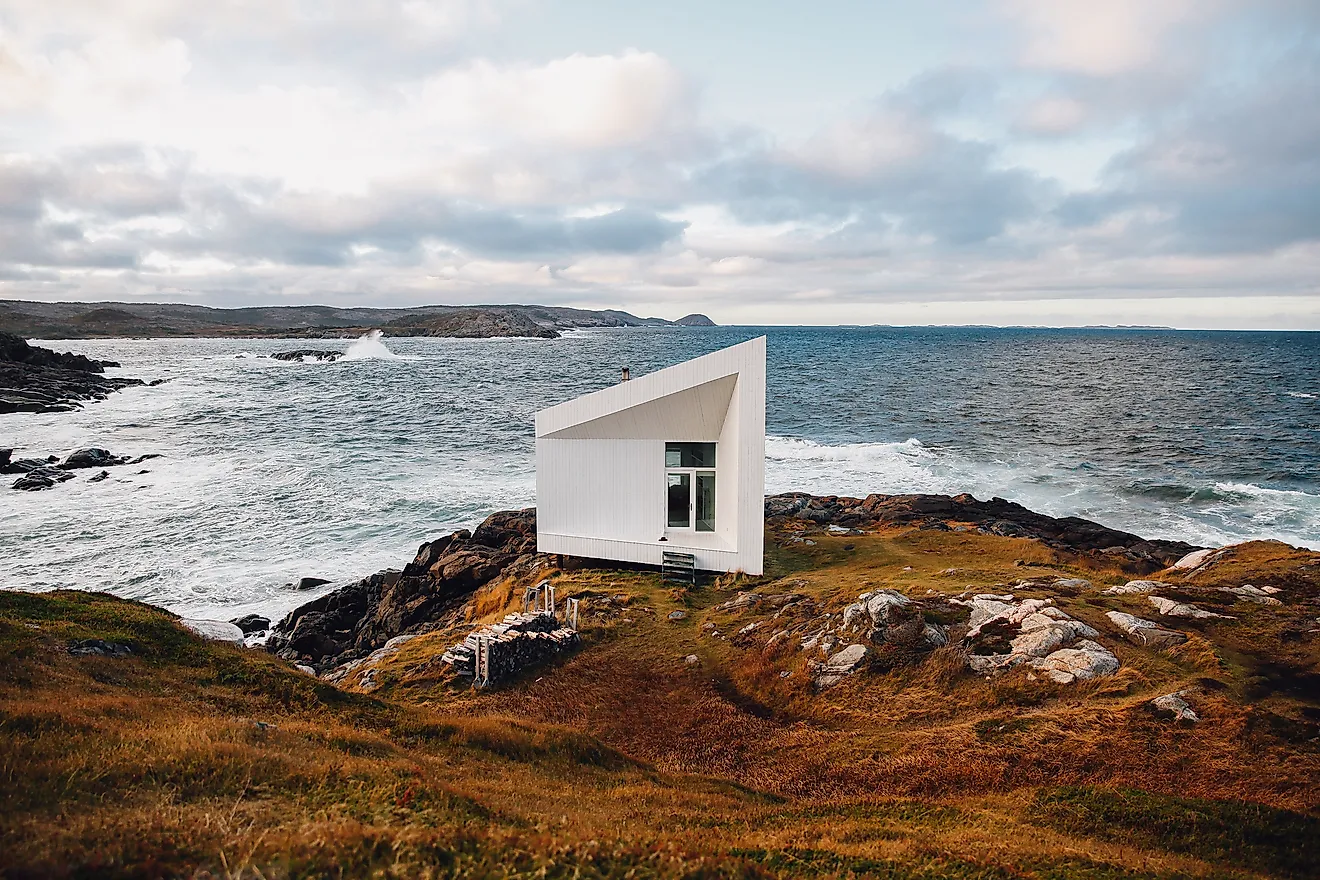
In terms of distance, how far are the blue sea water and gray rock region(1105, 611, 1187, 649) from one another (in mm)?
20099

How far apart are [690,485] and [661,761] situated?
34.1 feet

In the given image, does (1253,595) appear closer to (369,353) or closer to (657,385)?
(657,385)

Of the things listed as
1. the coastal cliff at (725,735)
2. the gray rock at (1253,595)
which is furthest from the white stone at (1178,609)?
the gray rock at (1253,595)

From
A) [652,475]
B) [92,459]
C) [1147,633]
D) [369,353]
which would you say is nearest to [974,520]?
[652,475]

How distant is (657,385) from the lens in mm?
19469

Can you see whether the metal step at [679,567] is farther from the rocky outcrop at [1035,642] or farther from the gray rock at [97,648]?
the gray rock at [97,648]

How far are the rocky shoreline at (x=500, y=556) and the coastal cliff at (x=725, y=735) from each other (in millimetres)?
791

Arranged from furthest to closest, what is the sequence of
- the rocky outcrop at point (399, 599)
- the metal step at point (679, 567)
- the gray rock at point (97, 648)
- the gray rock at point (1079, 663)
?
the metal step at point (679, 567) < the rocky outcrop at point (399, 599) < the gray rock at point (1079, 663) < the gray rock at point (97, 648)

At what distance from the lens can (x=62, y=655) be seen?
10.3 meters

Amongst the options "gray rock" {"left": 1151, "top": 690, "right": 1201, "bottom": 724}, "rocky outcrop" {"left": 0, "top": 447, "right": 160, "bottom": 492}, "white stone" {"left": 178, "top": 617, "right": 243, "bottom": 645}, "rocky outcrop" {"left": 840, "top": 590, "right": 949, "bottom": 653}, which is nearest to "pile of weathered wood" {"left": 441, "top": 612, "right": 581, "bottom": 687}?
"white stone" {"left": 178, "top": 617, "right": 243, "bottom": 645}

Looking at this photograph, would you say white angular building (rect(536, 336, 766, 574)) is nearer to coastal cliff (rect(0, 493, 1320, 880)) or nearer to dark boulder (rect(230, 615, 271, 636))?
coastal cliff (rect(0, 493, 1320, 880))

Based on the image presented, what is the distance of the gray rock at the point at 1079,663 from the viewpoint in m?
11.6

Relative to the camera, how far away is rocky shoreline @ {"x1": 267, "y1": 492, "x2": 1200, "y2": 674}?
20.2m

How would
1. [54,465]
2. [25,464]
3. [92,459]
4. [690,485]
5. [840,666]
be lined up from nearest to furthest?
[840,666] < [690,485] < [25,464] < [54,465] < [92,459]
